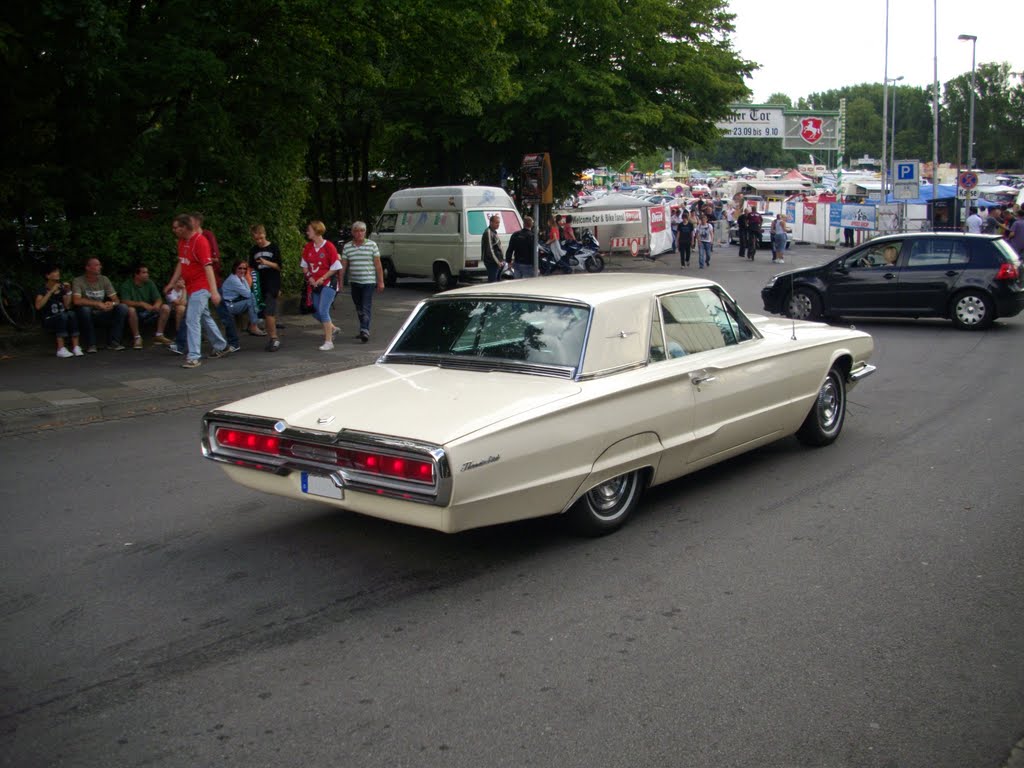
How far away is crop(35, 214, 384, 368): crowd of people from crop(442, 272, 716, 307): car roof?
19.6 feet

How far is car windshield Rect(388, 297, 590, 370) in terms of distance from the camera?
606 centimetres

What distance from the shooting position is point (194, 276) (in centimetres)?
1187

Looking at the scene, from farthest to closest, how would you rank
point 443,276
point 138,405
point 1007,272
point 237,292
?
point 443,276
point 1007,272
point 237,292
point 138,405

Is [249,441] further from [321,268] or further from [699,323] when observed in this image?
[321,268]

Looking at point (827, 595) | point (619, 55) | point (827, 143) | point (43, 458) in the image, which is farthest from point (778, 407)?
point (827, 143)

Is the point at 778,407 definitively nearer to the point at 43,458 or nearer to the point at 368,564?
the point at 368,564

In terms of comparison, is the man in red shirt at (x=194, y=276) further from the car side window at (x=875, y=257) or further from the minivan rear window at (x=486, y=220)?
the minivan rear window at (x=486, y=220)

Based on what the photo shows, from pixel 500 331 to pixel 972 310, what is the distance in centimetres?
1215

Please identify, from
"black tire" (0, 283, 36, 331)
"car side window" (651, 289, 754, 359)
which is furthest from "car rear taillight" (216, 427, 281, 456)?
"black tire" (0, 283, 36, 331)

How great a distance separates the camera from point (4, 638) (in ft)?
15.1

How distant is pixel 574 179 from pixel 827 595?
30965 millimetres

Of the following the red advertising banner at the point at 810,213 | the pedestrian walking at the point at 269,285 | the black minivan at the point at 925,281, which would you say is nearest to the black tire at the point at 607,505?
the pedestrian walking at the point at 269,285

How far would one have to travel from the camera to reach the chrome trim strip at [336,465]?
4.85 m

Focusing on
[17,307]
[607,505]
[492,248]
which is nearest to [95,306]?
[17,307]
